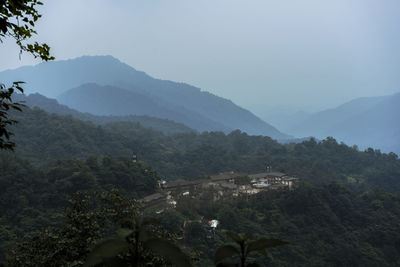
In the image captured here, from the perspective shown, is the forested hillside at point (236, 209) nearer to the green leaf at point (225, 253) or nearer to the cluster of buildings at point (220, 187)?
the cluster of buildings at point (220, 187)

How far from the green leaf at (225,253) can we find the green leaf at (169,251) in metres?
0.21

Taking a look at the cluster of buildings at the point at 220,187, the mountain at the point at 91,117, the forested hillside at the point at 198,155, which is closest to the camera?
the cluster of buildings at the point at 220,187

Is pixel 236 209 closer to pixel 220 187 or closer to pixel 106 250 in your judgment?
pixel 220 187

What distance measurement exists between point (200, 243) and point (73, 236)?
2303cm

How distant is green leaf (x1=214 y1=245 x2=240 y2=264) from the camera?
152 centimetres

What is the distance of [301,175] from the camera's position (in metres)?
61.9

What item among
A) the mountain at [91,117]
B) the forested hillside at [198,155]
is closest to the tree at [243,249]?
the forested hillside at [198,155]

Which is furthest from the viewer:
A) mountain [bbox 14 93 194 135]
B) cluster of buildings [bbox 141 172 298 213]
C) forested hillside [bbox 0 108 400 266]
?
mountain [bbox 14 93 194 135]

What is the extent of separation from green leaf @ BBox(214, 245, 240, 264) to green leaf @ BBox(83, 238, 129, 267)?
45cm

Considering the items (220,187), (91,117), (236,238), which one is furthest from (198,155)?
(91,117)

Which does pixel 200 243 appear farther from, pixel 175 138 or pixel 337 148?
pixel 175 138

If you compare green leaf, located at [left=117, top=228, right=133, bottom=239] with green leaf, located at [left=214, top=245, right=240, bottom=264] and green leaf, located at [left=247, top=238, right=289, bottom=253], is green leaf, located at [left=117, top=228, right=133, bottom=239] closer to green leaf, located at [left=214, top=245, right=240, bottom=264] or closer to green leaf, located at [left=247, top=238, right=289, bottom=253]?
green leaf, located at [left=214, top=245, right=240, bottom=264]

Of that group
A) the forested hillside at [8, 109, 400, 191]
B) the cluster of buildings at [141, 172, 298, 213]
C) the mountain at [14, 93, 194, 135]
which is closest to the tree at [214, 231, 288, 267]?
the cluster of buildings at [141, 172, 298, 213]

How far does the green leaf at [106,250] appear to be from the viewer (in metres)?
1.33
